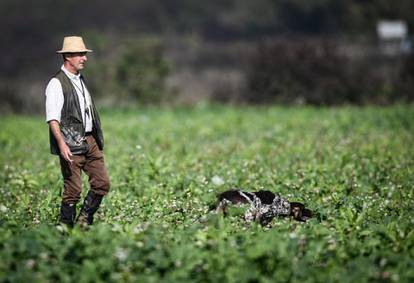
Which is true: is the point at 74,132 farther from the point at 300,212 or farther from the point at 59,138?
the point at 300,212

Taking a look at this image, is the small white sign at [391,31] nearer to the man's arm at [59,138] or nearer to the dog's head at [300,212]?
the dog's head at [300,212]

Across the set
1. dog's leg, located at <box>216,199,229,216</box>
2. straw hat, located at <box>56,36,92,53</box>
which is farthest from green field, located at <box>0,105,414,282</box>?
straw hat, located at <box>56,36,92,53</box>

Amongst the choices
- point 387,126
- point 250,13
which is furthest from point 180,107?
point 250,13

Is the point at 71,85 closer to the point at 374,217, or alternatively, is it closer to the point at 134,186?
the point at 134,186

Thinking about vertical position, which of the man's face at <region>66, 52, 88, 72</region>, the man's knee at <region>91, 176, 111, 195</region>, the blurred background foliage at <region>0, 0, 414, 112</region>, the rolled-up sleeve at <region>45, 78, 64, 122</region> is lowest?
the blurred background foliage at <region>0, 0, 414, 112</region>

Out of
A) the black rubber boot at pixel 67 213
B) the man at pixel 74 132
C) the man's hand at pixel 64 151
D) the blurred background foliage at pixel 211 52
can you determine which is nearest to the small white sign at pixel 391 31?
the blurred background foliage at pixel 211 52

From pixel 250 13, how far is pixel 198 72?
21710mm

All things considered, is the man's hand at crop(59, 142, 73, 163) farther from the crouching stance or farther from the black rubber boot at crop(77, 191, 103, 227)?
the crouching stance

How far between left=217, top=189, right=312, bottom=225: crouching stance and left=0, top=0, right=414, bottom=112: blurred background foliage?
1895 cm

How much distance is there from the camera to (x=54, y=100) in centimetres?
755

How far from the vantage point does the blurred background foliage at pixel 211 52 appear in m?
28.0

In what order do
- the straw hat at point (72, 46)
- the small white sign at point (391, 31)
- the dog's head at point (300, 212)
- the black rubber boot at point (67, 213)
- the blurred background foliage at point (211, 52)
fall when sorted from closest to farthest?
the straw hat at point (72, 46) < the black rubber boot at point (67, 213) < the dog's head at point (300, 212) < the blurred background foliage at point (211, 52) < the small white sign at point (391, 31)

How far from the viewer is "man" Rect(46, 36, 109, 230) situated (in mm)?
7574

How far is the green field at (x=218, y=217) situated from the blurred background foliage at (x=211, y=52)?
9.63m
